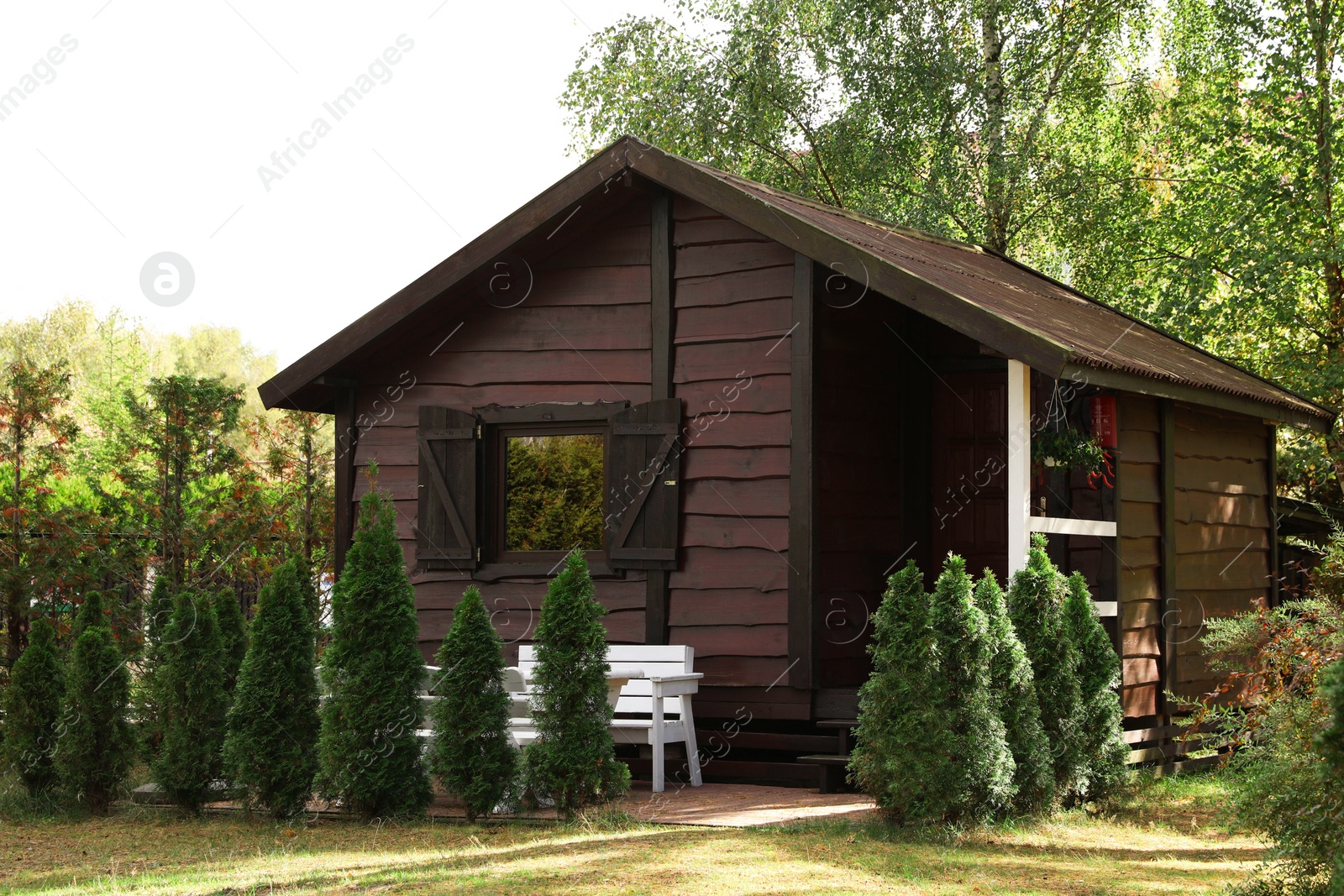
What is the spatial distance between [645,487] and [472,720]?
8.21 ft

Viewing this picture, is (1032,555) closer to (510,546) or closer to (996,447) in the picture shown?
(996,447)

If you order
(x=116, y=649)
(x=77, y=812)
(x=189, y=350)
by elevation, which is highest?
(x=189, y=350)

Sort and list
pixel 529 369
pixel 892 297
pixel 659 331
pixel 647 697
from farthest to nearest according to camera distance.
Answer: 1. pixel 529 369
2. pixel 659 331
3. pixel 647 697
4. pixel 892 297

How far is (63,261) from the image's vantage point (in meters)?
38.7

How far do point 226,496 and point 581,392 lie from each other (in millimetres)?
3643

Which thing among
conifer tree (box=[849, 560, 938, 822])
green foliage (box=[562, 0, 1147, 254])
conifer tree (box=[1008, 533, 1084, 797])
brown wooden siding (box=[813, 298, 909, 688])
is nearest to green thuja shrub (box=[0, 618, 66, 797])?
brown wooden siding (box=[813, 298, 909, 688])

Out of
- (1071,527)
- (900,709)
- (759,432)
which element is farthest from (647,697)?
(1071,527)

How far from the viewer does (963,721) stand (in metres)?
6.57

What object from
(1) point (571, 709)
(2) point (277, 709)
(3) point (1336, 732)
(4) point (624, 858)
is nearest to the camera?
(3) point (1336, 732)

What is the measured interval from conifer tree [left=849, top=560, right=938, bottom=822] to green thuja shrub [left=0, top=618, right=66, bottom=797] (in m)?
4.98

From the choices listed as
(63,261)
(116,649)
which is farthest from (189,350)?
(116,649)

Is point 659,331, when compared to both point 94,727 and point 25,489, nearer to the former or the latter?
point 94,727

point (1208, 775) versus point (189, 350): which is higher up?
point (189, 350)

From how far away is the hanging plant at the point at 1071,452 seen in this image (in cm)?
845
